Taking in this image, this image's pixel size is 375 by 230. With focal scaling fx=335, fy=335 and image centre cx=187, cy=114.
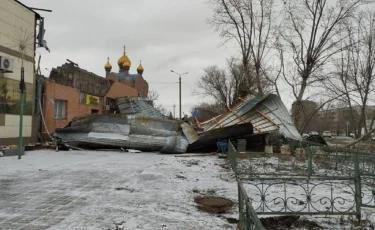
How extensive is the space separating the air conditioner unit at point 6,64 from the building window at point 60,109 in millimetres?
5190

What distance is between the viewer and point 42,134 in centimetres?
1842

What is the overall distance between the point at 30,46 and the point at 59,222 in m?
14.6

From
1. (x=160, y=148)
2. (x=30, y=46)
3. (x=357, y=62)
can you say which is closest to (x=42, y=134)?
(x=30, y=46)

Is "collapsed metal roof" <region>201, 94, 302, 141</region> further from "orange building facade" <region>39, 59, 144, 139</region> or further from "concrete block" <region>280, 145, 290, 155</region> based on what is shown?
"orange building facade" <region>39, 59, 144, 139</region>

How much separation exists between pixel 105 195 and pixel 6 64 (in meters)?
11.0

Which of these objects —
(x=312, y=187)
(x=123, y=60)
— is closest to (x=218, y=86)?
(x=123, y=60)

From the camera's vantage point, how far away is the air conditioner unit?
47.9 ft

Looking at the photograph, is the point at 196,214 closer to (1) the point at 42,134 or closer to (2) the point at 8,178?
(2) the point at 8,178

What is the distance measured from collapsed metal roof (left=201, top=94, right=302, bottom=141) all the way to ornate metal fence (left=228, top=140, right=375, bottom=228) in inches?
205

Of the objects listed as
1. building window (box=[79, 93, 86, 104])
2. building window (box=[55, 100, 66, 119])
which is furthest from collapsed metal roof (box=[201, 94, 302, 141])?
building window (box=[79, 93, 86, 104])


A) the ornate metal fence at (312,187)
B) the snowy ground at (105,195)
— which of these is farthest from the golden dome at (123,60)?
the snowy ground at (105,195)

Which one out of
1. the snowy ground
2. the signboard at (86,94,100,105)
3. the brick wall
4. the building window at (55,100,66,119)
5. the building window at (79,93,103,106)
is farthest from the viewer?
the signboard at (86,94,100,105)

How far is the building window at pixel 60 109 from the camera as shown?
20.2 meters

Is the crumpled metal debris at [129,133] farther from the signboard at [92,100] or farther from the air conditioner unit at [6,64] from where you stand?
the signboard at [92,100]
